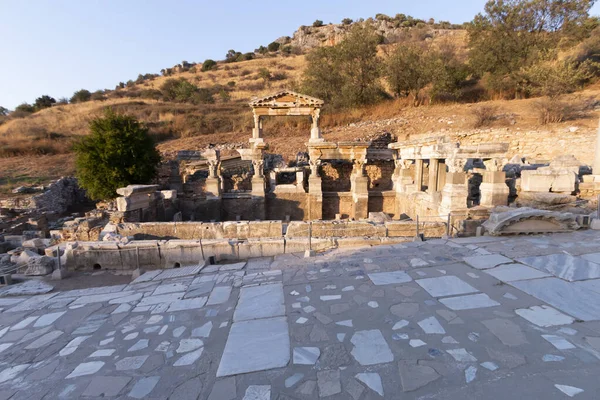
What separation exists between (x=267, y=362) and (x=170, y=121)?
31.6 metres

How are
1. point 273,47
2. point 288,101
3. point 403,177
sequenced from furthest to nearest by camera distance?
point 273,47 < point 288,101 < point 403,177

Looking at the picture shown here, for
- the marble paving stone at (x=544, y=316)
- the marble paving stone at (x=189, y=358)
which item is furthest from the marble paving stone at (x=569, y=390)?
the marble paving stone at (x=189, y=358)

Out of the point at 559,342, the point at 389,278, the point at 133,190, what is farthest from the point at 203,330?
the point at 133,190

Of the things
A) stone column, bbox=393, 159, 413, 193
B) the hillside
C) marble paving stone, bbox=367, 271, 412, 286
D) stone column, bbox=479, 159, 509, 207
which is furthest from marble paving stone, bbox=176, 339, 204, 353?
the hillside

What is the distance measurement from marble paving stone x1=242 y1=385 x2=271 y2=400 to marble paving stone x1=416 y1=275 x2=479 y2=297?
2.14m

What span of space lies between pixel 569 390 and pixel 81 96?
5335 centimetres

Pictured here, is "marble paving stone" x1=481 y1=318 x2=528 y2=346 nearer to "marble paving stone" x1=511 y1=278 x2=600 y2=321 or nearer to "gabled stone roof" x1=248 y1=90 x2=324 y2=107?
"marble paving stone" x1=511 y1=278 x2=600 y2=321

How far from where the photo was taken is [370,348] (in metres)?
2.40

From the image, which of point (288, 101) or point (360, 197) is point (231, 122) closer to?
point (288, 101)

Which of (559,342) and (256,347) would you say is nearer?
(559,342)

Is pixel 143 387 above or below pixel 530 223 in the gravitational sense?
below

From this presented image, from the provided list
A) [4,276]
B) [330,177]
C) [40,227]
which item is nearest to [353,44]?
[330,177]

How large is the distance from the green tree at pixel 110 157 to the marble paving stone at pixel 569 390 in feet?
46.9

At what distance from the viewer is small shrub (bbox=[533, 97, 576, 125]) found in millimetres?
16750
